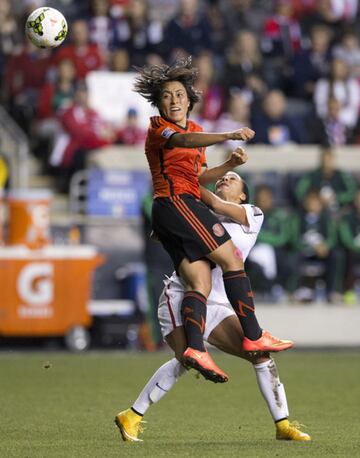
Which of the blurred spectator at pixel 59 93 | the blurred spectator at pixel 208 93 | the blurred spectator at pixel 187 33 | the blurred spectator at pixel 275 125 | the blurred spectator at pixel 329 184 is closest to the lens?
the blurred spectator at pixel 329 184

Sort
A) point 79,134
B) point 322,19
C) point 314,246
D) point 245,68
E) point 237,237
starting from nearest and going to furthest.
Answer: point 237,237 → point 314,246 → point 79,134 → point 245,68 → point 322,19

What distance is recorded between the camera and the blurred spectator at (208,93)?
59.8 feet

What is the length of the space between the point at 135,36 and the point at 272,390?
12.2 meters

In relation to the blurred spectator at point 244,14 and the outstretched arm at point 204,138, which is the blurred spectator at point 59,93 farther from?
the outstretched arm at point 204,138

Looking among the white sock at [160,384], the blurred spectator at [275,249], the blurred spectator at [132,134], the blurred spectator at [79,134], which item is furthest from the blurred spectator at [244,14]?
the white sock at [160,384]

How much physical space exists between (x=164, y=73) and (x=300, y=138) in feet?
35.9

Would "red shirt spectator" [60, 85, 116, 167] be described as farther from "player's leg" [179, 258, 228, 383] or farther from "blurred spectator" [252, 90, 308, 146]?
"player's leg" [179, 258, 228, 383]

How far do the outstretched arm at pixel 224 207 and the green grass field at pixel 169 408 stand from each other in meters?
1.29

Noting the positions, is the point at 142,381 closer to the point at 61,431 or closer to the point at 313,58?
the point at 61,431

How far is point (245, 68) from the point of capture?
754 inches

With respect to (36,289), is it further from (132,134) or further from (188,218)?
(188,218)

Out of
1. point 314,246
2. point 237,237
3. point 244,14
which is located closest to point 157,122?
point 237,237

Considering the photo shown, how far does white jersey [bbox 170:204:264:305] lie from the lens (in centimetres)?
791

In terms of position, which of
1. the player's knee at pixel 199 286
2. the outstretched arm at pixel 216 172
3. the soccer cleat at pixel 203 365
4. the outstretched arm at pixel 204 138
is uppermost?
the outstretched arm at pixel 204 138
